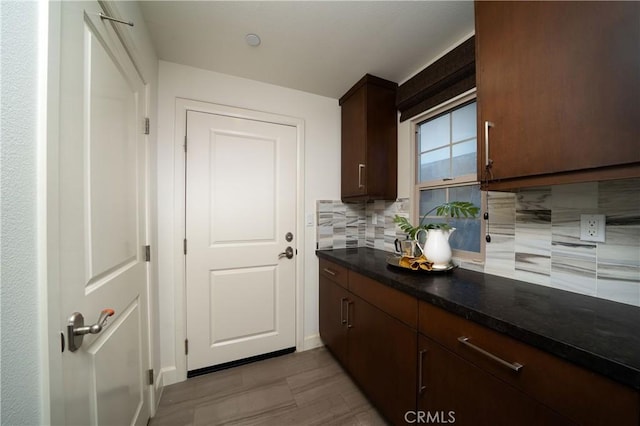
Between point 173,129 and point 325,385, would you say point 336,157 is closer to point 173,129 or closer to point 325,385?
point 173,129

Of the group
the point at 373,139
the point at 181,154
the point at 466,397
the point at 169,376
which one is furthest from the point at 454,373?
the point at 181,154

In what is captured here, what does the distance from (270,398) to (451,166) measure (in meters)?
2.08

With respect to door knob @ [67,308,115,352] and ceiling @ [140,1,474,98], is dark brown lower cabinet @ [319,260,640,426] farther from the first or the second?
ceiling @ [140,1,474,98]

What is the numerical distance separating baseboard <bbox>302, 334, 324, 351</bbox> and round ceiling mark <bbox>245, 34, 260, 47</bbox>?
2.42 metres

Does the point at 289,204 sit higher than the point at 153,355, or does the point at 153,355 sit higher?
the point at 289,204

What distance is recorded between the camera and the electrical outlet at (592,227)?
0.92 meters

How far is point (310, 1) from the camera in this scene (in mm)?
1199

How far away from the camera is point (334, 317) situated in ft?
6.04

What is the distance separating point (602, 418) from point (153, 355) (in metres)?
2.04

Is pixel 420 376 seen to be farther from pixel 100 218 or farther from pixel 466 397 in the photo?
pixel 100 218

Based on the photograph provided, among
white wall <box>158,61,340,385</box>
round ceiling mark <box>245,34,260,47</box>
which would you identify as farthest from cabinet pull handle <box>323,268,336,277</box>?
round ceiling mark <box>245,34,260,47</box>

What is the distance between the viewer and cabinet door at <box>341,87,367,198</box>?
6.23ft

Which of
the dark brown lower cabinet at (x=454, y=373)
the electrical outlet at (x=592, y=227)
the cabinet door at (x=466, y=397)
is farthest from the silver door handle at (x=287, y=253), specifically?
the electrical outlet at (x=592, y=227)

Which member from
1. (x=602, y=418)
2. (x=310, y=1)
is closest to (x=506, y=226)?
(x=602, y=418)
